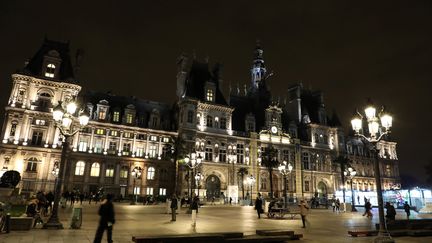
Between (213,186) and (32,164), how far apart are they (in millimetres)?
27883

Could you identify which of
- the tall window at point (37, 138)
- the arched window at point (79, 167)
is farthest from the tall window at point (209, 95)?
the tall window at point (37, 138)

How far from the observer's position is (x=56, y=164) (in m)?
46.2

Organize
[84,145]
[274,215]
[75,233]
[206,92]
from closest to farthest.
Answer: [75,233]
[274,215]
[84,145]
[206,92]

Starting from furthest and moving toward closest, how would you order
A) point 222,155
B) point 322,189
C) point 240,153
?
point 322,189
point 240,153
point 222,155

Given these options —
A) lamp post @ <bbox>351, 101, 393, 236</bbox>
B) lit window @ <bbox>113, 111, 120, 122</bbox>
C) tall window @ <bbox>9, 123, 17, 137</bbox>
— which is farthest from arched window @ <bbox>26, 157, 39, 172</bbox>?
lamp post @ <bbox>351, 101, 393, 236</bbox>

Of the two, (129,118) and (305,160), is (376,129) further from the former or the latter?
(305,160)

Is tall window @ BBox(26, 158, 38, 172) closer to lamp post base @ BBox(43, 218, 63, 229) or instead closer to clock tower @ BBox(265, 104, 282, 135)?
lamp post base @ BBox(43, 218, 63, 229)

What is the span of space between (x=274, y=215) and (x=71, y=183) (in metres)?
34.6

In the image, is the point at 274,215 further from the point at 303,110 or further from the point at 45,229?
the point at 303,110

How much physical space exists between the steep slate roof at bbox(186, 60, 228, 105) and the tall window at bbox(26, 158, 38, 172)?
83.9 feet

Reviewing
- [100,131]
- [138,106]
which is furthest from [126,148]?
[138,106]

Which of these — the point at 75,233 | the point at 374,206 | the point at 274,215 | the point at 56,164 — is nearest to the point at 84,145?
the point at 56,164

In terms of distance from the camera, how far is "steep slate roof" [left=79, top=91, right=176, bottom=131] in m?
53.7

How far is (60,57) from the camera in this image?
50.7 meters
